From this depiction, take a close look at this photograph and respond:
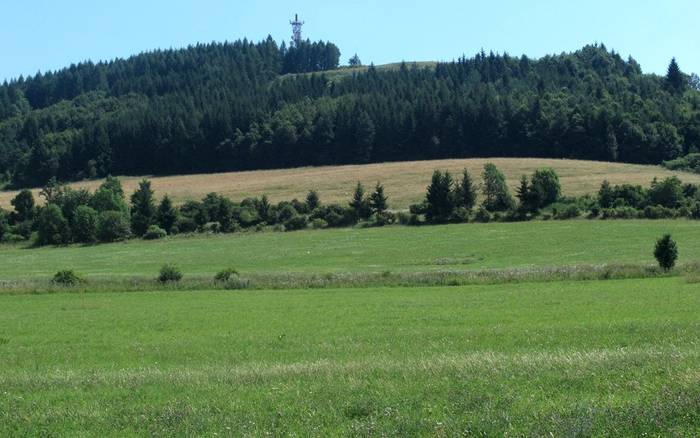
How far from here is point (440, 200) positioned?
316 feet

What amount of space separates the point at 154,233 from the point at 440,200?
1340 inches

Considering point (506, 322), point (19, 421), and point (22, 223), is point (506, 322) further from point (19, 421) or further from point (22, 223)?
point (22, 223)

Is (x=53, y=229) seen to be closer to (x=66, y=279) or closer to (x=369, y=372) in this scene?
(x=66, y=279)

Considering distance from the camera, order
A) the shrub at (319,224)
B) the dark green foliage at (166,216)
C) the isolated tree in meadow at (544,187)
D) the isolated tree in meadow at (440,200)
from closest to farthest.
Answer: the isolated tree in meadow at (544,187) → the isolated tree in meadow at (440,200) → the shrub at (319,224) → the dark green foliage at (166,216)

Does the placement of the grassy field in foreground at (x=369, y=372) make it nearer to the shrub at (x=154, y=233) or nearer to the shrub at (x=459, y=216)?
the shrub at (x=459, y=216)

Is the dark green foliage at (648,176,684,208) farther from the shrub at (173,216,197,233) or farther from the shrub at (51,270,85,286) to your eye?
the shrub at (51,270,85,286)

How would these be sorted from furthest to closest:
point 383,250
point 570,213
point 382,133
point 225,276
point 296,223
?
point 382,133, point 296,223, point 570,213, point 383,250, point 225,276

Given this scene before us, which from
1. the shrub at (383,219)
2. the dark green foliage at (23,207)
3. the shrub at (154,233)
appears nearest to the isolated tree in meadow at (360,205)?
the shrub at (383,219)

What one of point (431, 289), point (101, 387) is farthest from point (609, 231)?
point (101, 387)

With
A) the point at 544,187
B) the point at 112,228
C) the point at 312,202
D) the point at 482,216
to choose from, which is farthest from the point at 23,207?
the point at 544,187

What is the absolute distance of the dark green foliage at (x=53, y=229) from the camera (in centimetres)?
10106

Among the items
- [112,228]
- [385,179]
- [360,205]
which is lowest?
[112,228]

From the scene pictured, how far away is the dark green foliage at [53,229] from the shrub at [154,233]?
33.6 ft

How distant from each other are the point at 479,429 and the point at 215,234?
8875 centimetres
